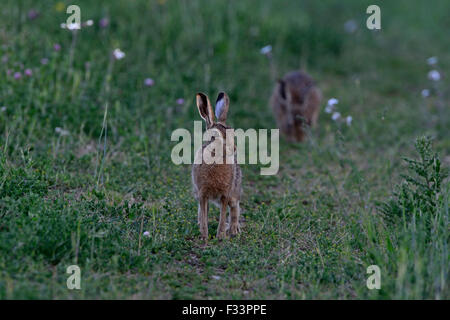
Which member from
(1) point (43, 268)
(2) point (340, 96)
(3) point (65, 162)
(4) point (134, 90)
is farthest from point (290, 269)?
(2) point (340, 96)

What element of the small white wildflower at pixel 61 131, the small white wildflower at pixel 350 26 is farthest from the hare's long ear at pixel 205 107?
the small white wildflower at pixel 350 26

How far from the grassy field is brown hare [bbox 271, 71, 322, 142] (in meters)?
0.21

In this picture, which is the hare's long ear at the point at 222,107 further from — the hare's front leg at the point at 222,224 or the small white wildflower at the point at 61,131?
the small white wildflower at the point at 61,131

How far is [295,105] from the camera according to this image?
828 cm

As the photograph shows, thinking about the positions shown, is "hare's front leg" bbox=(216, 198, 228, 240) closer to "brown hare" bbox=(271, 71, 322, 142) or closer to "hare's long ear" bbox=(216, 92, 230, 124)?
"hare's long ear" bbox=(216, 92, 230, 124)

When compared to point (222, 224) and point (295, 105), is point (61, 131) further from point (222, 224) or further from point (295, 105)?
point (295, 105)

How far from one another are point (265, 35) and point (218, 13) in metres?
0.86

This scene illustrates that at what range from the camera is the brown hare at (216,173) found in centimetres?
507

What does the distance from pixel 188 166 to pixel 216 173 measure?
5.58 ft

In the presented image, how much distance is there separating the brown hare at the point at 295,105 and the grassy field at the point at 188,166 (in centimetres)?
21

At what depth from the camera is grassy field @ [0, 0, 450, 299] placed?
14.1 ft

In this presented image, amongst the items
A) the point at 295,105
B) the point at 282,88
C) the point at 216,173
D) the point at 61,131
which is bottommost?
the point at 216,173

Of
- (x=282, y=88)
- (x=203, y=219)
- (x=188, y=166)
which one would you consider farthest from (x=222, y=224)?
(x=282, y=88)
